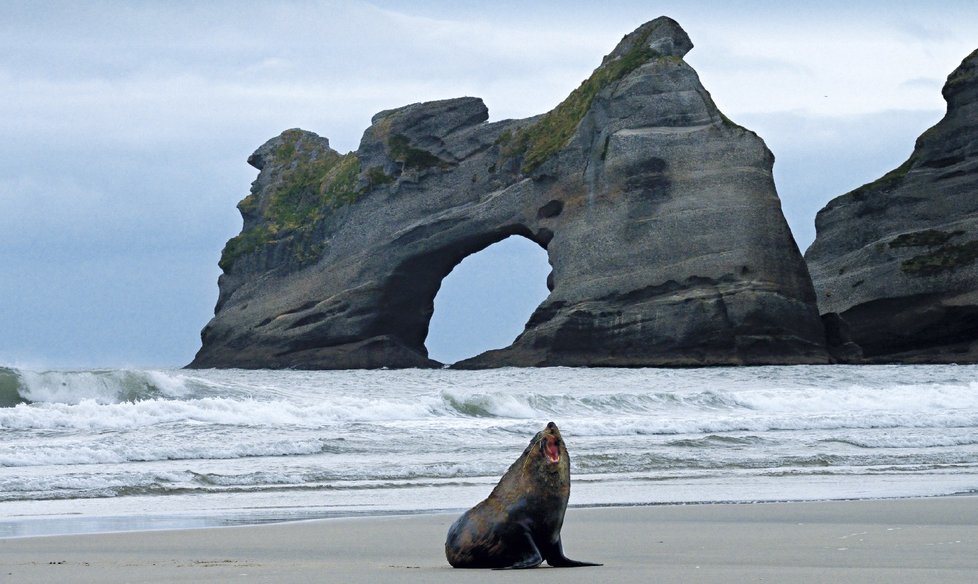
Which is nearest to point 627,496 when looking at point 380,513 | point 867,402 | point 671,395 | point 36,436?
point 380,513

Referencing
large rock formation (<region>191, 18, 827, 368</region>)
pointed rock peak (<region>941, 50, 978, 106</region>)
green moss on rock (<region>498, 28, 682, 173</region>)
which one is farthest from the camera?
pointed rock peak (<region>941, 50, 978, 106</region>)

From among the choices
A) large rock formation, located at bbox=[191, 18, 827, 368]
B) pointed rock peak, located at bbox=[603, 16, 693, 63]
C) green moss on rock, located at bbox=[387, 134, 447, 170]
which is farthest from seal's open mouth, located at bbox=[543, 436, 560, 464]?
green moss on rock, located at bbox=[387, 134, 447, 170]

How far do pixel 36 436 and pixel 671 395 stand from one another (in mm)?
12167

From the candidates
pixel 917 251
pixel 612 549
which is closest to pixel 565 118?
pixel 917 251

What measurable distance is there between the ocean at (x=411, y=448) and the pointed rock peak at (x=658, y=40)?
3103 centimetres

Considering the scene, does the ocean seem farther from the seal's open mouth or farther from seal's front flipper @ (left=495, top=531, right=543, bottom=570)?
the seal's open mouth

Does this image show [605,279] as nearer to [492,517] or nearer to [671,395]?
[671,395]

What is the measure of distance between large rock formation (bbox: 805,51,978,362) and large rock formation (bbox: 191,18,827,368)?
6675 millimetres

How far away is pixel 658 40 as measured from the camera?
5666 cm

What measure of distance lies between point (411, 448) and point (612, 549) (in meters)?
8.76

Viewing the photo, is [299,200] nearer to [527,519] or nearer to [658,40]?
[658,40]

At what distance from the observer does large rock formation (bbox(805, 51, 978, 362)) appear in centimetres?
5500

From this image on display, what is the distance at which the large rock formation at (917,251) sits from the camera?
180 ft

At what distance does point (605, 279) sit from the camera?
169ft
